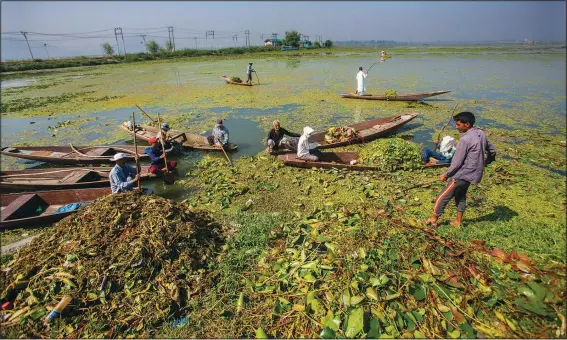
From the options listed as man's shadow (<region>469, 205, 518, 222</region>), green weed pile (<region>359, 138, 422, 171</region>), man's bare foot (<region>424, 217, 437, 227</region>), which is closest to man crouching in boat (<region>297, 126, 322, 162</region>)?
green weed pile (<region>359, 138, 422, 171</region>)

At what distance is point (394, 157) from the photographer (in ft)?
22.6

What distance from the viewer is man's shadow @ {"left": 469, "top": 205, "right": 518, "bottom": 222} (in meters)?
4.86

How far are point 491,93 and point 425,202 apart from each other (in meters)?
14.7

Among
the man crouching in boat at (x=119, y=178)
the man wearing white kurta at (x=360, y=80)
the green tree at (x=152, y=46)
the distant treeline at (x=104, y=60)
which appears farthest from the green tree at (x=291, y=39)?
the man crouching in boat at (x=119, y=178)

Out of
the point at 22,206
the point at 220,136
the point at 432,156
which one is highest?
the point at 220,136

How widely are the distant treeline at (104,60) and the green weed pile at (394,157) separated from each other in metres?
48.8

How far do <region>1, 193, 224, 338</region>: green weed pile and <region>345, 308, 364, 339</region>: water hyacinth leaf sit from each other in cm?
197

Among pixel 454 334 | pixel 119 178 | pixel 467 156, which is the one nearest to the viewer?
pixel 454 334

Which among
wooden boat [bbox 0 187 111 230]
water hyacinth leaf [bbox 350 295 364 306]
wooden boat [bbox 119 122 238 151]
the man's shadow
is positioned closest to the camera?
water hyacinth leaf [bbox 350 295 364 306]

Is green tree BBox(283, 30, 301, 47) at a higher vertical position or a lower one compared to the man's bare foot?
higher

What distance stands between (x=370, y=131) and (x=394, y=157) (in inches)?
119

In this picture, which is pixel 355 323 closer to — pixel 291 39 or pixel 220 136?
pixel 220 136

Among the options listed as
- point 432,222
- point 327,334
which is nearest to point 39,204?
point 327,334

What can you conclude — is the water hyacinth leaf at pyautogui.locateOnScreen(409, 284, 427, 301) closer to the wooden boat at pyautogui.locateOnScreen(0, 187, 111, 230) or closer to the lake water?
the lake water
